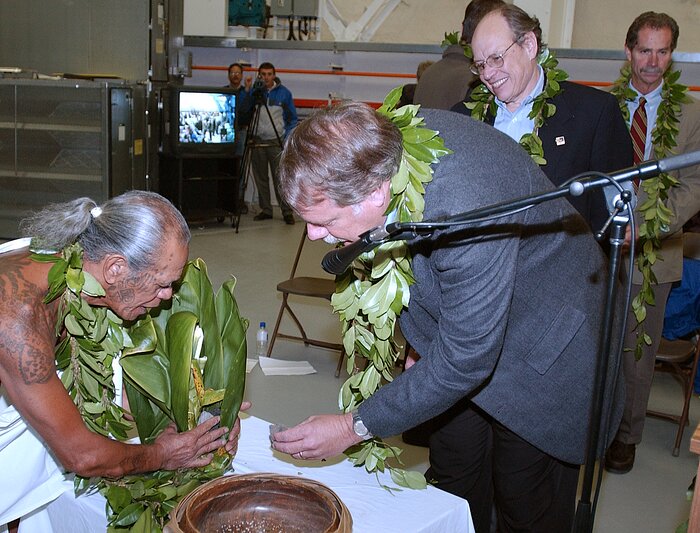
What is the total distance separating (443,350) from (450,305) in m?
0.10

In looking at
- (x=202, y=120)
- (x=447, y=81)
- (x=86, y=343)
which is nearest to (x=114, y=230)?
(x=86, y=343)

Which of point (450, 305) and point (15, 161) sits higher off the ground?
point (450, 305)

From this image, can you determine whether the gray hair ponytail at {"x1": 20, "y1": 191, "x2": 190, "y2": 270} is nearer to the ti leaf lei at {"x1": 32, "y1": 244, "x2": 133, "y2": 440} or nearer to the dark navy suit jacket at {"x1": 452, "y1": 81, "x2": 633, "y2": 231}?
the ti leaf lei at {"x1": 32, "y1": 244, "x2": 133, "y2": 440}

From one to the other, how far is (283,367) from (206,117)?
15.3ft

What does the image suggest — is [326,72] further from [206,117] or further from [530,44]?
[530,44]

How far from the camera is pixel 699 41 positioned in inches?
334

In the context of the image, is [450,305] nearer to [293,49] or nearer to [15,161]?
[15,161]

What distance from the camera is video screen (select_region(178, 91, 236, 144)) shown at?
862 cm

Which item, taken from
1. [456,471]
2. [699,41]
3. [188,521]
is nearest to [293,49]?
[699,41]

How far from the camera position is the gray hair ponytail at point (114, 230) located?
185cm

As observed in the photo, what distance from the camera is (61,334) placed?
6.46 feet

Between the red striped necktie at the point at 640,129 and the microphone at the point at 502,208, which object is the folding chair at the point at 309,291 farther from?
the microphone at the point at 502,208

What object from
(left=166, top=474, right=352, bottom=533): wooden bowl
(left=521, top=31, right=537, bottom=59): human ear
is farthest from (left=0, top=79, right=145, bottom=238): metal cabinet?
(left=166, top=474, right=352, bottom=533): wooden bowl

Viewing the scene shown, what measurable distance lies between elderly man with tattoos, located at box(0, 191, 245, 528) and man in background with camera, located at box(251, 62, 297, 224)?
24.0ft
